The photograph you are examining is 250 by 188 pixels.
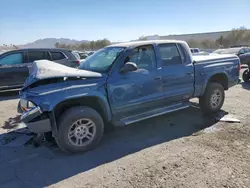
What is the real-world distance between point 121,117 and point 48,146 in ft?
4.94

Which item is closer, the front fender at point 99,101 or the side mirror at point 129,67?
the front fender at point 99,101

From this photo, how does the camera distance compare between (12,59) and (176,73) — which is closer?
(176,73)

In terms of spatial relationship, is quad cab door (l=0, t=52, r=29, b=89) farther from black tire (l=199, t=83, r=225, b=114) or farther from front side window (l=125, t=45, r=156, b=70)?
black tire (l=199, t=83, r=225, b=114)

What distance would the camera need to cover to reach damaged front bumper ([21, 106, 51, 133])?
142 inches

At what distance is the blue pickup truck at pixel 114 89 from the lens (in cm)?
373

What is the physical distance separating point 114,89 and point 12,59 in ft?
21.0

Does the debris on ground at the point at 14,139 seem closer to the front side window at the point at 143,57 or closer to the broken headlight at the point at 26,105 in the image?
the broken headlight at the point at 26,105

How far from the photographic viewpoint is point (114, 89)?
13.8 feet

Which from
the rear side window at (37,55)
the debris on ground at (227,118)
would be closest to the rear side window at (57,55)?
the rear side window at (37,55)

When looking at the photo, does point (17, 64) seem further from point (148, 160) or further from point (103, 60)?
point (148, 160)

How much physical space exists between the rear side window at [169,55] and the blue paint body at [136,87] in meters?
0.10

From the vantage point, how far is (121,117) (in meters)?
4.43

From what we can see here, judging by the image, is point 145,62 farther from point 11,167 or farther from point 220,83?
point 11,167

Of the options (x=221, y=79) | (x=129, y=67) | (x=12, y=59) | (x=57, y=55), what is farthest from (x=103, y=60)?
(x=12, y=59)
